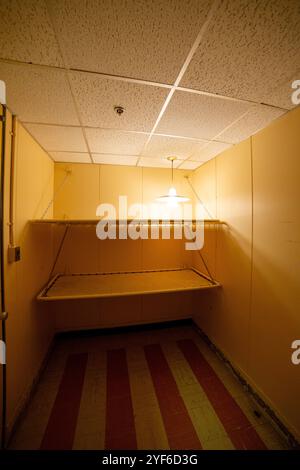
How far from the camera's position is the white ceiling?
63cm

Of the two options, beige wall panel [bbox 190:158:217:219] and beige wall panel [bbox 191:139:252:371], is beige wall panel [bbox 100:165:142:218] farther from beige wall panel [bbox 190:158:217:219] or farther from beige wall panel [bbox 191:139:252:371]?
beige wall panel [bbox 191:139:252:371]

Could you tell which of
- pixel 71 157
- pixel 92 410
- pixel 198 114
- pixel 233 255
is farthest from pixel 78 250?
pixel 198 114

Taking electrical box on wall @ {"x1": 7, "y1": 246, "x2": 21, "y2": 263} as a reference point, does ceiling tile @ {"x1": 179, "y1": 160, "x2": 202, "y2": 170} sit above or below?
above

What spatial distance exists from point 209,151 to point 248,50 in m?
1.13

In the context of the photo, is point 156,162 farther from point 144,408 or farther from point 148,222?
point 144,408

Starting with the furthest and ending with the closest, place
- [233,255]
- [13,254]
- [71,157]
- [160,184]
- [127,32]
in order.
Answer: [160,184], [71,157], [233,255], [13,254], [127,32]

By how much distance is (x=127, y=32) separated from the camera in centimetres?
69

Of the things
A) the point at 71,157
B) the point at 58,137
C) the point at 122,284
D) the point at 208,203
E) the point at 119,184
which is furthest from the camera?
the point at 119,184

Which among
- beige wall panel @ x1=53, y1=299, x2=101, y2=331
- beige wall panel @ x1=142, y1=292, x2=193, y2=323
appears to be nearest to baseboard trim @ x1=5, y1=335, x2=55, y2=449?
beige wall panel @ x1=53, y1=299, x2=101, y2=331

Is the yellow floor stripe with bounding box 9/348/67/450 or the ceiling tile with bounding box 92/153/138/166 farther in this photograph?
the ceiling tile with bounding box 92/153/138/166

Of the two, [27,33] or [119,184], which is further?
[119,184]

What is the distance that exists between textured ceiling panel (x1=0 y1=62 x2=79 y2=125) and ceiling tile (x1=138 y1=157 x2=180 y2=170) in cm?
93

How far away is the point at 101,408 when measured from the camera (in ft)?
4.47

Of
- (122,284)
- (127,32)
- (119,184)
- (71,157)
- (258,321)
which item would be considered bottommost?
(258,321)
